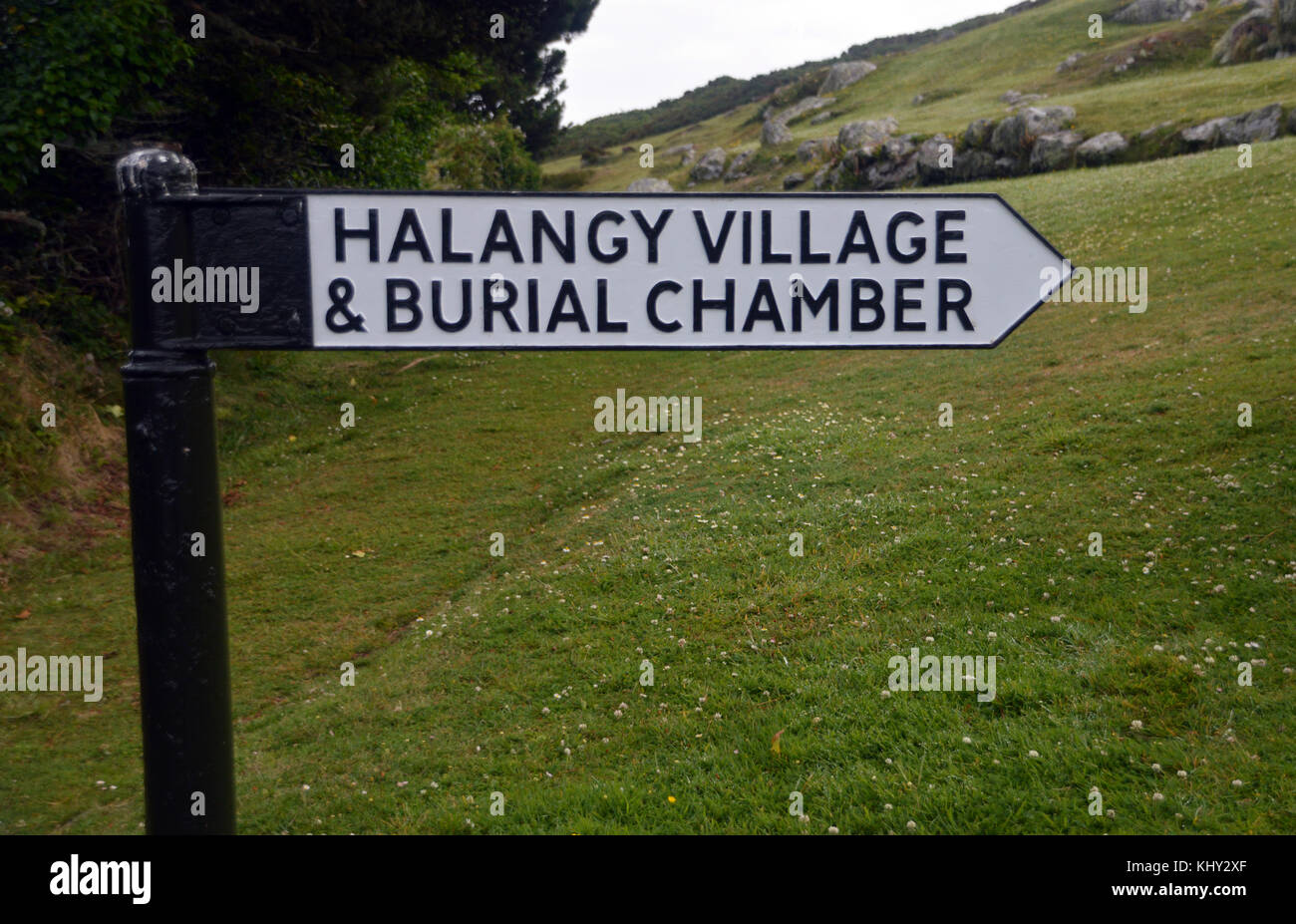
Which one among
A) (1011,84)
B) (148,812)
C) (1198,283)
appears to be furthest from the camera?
(1011,84)

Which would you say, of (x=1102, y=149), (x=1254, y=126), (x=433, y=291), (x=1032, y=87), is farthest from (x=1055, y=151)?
(x=433, y=291)

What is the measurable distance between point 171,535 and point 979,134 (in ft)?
126

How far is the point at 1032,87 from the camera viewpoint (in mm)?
48656

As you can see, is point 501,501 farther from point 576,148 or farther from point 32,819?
point 576,148

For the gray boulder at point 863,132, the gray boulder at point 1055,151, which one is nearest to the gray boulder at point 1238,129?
the gray boulder at point 1055,151

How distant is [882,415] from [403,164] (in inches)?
401

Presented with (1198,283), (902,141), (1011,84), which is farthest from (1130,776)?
(1011,84)

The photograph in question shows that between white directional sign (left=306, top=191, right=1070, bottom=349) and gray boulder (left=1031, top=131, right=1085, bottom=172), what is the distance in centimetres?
3419

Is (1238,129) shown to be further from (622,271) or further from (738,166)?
(622,271)

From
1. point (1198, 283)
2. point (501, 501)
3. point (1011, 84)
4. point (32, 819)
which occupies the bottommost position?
point (32, 819)

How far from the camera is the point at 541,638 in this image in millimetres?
7027

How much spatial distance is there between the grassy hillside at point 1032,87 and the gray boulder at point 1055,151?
3.76 feet

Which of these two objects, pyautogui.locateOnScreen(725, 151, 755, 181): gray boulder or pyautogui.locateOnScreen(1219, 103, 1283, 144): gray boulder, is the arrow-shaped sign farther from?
pyautogui.locateOnScreen(725, 151, 755, 181): gray boulder

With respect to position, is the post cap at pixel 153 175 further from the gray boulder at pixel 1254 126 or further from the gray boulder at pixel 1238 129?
the gray boulder at pixel 1238 129
